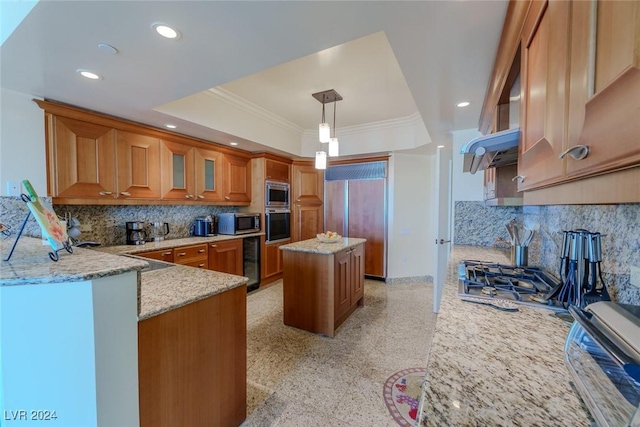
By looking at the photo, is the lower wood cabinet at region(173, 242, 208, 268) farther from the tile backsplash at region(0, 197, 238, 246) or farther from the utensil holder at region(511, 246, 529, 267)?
the utensil holder at region(511, 246, 529, 267)

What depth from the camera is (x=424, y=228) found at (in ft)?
14.8

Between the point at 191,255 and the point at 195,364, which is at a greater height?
the point at 191,255

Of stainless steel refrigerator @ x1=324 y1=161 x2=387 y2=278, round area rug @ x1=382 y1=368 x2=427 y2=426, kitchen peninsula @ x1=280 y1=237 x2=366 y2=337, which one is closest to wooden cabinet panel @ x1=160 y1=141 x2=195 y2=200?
kitchen peninsula @ x1=280 y1=237 x2=366 y2=337

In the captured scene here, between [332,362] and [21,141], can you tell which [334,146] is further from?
[21,141]

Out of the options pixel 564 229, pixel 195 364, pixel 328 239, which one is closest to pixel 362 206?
pixel 328 239

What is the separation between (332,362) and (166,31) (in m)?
2.56

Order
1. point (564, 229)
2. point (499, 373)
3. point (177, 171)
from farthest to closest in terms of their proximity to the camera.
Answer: point (177, 171) → point (564, 229) → point (499, 373)

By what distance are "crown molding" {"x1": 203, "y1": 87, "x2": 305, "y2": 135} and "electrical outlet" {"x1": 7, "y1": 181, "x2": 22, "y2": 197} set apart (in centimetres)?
175

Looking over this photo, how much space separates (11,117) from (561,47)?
3397mm

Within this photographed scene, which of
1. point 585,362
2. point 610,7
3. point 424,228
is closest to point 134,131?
point 610,7

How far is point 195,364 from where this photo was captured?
1306 millimetres

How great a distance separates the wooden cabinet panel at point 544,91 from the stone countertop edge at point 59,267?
143 cm

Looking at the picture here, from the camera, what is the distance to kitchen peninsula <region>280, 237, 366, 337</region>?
2.60 meters

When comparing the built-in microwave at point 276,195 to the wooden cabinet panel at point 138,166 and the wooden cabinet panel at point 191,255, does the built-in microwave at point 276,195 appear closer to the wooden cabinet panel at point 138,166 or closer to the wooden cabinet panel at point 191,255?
the wooden cabinet panel at point 191,255
